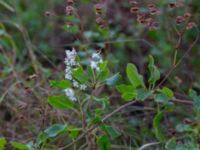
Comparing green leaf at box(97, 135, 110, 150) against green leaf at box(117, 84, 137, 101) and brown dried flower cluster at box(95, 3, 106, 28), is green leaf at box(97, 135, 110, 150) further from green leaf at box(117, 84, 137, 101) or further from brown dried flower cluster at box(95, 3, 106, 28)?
brown dried flower cluster at box(95, 3, 106, 28)

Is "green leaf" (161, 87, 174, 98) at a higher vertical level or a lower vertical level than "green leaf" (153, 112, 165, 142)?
higher

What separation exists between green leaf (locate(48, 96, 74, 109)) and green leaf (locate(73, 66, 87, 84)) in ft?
0.26

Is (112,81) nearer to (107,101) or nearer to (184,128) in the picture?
(107,101)

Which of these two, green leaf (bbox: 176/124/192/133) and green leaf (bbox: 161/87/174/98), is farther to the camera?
green leaf (bbox: 176/124/192/133)

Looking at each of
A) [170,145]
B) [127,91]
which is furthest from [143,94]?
[170,145]

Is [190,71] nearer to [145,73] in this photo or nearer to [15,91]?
[145,73]

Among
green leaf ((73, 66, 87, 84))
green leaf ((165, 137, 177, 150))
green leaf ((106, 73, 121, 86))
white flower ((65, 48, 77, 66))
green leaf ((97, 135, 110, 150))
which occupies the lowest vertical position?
green leaf ((165, 137, 177, 150))

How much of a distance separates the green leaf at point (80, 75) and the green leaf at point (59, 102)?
79 mm

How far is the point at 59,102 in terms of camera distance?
4.13 ft

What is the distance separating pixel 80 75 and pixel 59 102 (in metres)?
0.10

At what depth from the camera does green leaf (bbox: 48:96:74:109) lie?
126 cm

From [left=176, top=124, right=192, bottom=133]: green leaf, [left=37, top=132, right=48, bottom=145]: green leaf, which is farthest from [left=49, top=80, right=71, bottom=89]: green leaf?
[left=176, top=124, right=192, bottom=133]: green leaf

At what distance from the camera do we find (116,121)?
1.59m

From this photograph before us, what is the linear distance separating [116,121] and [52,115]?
190 mm
